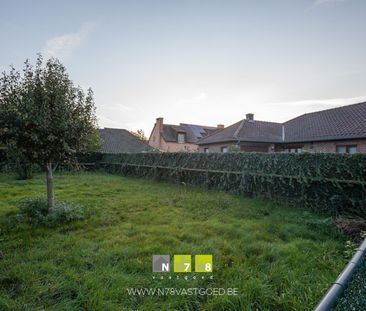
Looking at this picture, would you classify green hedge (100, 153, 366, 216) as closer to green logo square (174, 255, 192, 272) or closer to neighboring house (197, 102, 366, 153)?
green logo square (174, 255, 192, 272)

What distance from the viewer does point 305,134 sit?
1714cm

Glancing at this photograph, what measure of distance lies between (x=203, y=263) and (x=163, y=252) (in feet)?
2.29

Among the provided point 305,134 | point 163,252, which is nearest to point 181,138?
point 305,134

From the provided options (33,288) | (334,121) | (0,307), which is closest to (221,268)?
(33,288)

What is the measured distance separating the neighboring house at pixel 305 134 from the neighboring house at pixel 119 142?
8.54 meters

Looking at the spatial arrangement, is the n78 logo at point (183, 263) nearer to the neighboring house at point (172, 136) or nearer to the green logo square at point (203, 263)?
the green logo square at point (203, 263)

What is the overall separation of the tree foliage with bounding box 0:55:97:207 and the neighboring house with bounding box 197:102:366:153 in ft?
37.5

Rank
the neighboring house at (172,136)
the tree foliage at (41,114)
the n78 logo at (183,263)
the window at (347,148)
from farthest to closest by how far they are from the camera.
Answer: the neighboring house at (172,136)
the window at (347,148)
the tree foliage at (41,114)
the n78 logo at (183,263)

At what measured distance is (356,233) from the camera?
4.21m

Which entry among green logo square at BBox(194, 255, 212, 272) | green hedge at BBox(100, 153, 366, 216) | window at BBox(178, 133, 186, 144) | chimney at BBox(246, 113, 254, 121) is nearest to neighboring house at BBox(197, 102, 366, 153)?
chimney at BBox(246, 113, 254, 121)

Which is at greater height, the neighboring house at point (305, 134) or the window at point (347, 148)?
the neighboring house at point (305, 134)

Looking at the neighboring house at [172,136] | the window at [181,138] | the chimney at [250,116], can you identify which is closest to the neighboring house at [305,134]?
the chimney at [250,116]

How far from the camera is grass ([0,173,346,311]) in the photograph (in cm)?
237

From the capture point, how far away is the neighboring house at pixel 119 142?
997 inches
